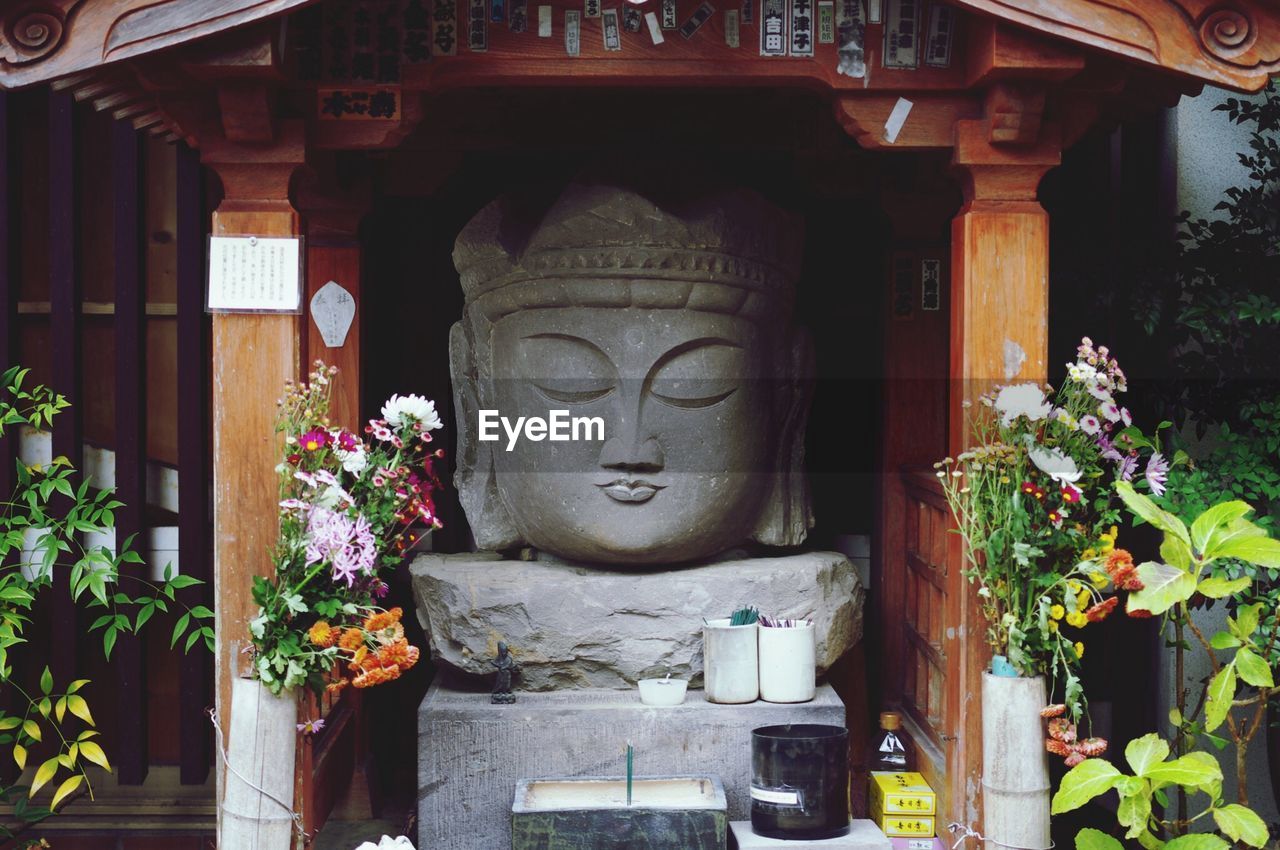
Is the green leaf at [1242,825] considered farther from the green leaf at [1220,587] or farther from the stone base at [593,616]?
the stone base at [593,616]

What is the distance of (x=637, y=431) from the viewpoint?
422cm

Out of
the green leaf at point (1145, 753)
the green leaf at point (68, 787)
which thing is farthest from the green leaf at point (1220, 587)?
the green leaf at point (68, 787)

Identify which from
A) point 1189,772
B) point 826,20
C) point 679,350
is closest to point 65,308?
point 679,350

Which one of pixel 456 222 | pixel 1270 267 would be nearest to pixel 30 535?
pixel 456 222

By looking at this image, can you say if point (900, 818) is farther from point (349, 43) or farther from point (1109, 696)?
point (349, 43)

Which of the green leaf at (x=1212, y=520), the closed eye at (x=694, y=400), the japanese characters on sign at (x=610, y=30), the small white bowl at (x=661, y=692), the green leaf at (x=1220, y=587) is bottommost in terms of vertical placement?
the small white bowl at (x=661, y=692)

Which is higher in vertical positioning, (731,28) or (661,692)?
(731,28)

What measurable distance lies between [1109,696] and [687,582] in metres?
2.25

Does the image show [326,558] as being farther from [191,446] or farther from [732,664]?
[191,446]

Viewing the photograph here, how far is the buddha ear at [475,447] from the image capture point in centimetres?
462

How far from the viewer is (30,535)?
492cm

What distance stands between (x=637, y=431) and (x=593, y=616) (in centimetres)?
65

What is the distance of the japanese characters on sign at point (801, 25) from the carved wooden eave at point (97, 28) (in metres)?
1.36

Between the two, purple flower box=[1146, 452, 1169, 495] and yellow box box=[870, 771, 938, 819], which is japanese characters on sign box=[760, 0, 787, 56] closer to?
purple flower box=[1146, 452, 1169, 495]
